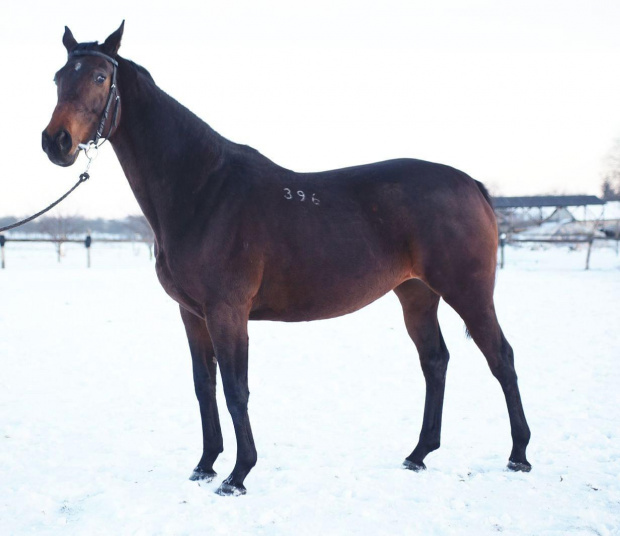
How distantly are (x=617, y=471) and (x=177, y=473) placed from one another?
115 inches

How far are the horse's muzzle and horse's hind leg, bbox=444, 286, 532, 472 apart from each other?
2.54m

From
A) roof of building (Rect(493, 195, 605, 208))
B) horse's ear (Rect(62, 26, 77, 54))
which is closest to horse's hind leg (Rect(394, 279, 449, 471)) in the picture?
horse's ear (Rect(62, 26, 77, 54))

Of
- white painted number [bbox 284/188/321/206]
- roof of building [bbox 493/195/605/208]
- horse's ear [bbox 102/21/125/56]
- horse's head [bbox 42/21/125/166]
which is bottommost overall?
white painted number [bbox 284/188/321/206]

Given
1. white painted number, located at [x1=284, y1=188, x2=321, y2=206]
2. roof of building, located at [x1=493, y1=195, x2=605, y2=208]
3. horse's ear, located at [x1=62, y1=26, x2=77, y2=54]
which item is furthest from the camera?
roof of building, located at [x1=493, y1=195, x2=605, y2=208]

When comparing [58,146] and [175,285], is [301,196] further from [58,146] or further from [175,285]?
[58,146]

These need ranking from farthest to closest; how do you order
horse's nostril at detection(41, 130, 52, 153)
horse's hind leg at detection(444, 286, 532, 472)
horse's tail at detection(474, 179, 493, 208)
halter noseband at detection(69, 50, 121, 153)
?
horse's tail at detection(474, 179, 493, 208), horse's hind leg at detection(444, 286, 532, 472), halter noseband at detection(69, 50, 121, 153), horse's nostril at detection(41, 130, 52, 153)

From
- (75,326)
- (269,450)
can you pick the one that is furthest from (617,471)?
(75,326)

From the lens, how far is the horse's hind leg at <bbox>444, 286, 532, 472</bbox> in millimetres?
3576

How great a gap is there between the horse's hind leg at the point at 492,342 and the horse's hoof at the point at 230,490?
5.90 feet

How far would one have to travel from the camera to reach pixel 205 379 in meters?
3.65

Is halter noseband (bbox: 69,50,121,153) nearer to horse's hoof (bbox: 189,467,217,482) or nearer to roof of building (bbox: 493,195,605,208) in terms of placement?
horse's hoof (bbox: 189,467,217,482)

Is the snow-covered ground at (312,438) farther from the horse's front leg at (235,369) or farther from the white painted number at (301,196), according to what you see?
the white painted number at (301,196)

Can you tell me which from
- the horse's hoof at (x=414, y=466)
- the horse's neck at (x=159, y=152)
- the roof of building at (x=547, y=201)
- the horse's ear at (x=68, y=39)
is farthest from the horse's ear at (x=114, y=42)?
the roof of building at (x=547, y=201)

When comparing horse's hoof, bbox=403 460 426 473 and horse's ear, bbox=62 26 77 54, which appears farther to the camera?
horse's hoof, bbox=403 460 426 473
